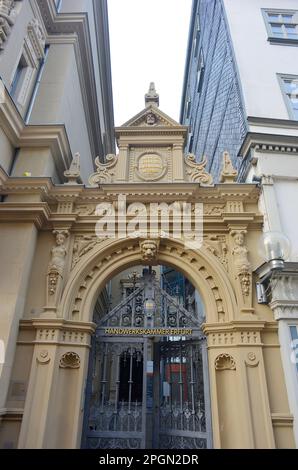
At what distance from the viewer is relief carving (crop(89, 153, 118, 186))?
24.2 ft

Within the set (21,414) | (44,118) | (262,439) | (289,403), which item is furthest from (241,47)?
(21,414)

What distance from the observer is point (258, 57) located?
8.91 metres

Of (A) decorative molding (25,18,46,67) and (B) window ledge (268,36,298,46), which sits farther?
(B) window ledge (268,36,298,46)

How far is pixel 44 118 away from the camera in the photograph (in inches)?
308

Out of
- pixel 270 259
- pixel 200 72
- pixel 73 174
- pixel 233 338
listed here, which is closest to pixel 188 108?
pixel 200 72

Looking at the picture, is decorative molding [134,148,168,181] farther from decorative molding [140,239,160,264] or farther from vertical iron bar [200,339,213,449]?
vertical iron bar [200,339,213,449]

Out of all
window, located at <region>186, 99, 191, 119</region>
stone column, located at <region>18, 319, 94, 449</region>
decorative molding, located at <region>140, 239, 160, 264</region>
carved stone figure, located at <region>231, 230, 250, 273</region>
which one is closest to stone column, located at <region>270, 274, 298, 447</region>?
carved stone figure, located at <region>231, 230, 250, 273</region>

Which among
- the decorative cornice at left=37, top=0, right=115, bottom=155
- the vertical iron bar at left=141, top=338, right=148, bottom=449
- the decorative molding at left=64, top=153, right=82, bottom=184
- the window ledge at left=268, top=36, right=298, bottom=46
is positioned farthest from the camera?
the window ledge at left=268, top=36, right=298, bottom=46

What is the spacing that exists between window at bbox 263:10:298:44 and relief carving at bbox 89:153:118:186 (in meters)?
6.28

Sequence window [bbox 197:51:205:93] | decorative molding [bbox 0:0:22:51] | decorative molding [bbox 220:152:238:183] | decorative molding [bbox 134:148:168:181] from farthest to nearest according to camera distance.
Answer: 1. window [bbox 197:51:205:93]
2. decorative molding [bbox 134:148:168:181]
3. decorative molding [bbox 220:152:238:183]
4. decorative molding [bbox 0:0:22:51]

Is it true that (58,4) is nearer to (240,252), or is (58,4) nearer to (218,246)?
(218,246)

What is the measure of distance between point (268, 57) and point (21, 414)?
419 inches

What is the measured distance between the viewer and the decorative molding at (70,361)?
567 centimetres

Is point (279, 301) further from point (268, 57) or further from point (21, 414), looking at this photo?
point (268, 57)
